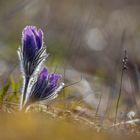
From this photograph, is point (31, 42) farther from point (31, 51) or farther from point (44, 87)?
point (44, 87)

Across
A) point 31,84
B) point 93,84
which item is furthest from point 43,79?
point 93,84

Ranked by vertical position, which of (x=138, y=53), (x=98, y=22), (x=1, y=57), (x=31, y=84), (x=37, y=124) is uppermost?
(x=98, y=22)

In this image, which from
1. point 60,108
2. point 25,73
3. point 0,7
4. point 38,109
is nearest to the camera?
point 25,73

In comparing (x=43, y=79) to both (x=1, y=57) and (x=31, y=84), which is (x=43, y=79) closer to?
(x=31, y=84)

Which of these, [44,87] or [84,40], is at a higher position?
[84,40]

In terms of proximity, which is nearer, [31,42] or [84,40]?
[31,42]

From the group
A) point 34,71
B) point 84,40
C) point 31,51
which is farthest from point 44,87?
point 84,40

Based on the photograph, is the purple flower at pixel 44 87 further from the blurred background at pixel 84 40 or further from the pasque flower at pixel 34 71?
the blurred background at pixel 84 40

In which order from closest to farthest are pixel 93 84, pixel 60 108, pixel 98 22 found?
pixel 60 108
pixel 93 84
pixel 98 22

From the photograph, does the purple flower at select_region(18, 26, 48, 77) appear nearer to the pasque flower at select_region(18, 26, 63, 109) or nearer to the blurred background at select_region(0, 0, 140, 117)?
the pasque flower at select_region(18, 26, 63, 109)
